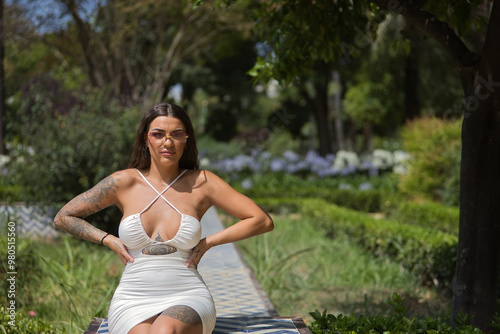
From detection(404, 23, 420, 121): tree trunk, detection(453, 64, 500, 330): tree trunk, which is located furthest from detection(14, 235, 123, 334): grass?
detection(404, 23, 420, 121): tree trunk

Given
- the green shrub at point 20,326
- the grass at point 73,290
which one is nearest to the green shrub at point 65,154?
the grass at point 73,290

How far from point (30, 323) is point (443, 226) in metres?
6.31

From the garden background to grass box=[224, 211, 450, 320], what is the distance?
0.02 meters

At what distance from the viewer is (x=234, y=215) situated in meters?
2.92

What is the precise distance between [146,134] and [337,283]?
12.2 ft

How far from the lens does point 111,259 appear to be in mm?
6695

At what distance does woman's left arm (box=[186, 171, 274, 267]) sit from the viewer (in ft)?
9.46

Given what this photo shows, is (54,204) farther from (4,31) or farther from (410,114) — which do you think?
(410,114)

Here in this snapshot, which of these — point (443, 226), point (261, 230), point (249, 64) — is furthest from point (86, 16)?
point (249, 64)

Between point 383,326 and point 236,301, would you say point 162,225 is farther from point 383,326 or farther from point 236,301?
point 236,301

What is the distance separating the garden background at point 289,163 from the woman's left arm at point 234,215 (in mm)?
1190

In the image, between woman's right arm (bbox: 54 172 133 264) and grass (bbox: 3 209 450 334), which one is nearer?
woman's right arm (bbox: 54 172 133 264)

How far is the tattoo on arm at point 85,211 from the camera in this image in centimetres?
286

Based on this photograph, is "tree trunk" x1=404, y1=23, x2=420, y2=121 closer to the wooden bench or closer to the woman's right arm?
the wooden bench
